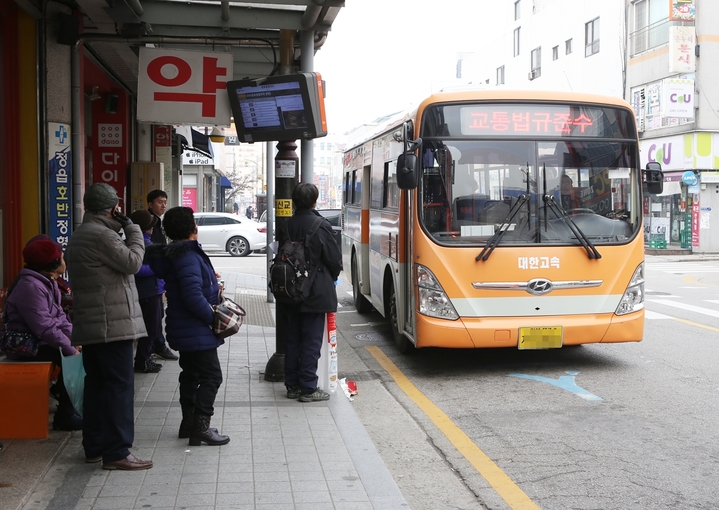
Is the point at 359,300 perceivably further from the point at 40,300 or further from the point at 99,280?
the point at 99,280

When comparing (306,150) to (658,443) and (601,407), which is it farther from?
(658,443)

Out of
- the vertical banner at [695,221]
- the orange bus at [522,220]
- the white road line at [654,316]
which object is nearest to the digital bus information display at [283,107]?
the orange bus at [522,220]

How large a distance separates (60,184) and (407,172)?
11.5 feet

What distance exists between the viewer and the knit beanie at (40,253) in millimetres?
5309

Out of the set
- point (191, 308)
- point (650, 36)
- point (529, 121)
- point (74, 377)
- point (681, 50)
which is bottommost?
point (74, 377)

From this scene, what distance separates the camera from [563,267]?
8.08 metres

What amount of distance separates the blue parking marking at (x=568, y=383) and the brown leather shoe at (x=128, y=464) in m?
4.11

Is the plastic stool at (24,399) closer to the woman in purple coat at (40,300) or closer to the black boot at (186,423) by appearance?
the woman in purple coat at (40,300)

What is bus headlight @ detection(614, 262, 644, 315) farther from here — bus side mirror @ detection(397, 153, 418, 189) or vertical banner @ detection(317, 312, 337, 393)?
vertical banner @ detection(317, 312, 337, 393)

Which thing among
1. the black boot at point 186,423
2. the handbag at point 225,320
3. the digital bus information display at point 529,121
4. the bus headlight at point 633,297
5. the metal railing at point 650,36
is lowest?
the black boot at point 186,423

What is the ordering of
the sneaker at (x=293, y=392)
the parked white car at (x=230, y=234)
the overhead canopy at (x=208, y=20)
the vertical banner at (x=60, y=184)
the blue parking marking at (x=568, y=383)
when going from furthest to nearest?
the parked white car at (x=230, y=234), the vertical banner at (x=60, y=184), the overhead canopy at (x=208, y=20), the blue parking marking at (x=568, y=383), the sneaker at (x=293, y=392)

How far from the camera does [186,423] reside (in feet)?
18.6

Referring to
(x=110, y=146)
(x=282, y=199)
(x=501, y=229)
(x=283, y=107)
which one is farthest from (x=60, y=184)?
(x=110, y=146)

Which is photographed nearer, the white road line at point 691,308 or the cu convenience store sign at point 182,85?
the cu convenience store sign at point 182,85
